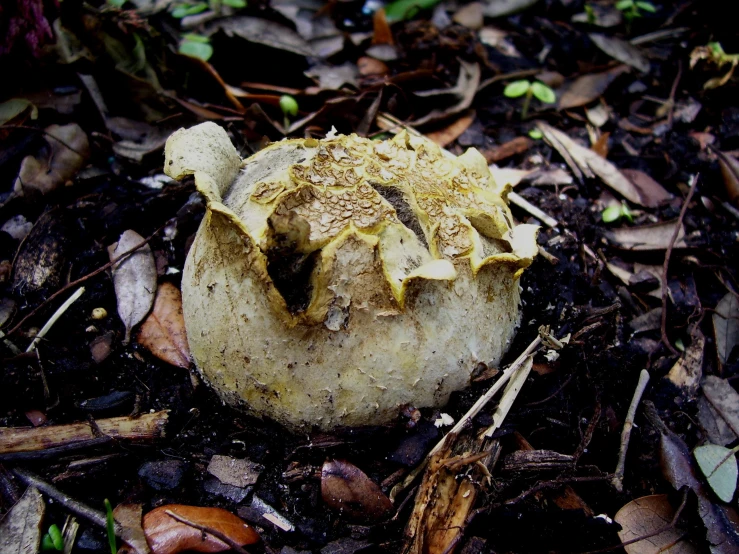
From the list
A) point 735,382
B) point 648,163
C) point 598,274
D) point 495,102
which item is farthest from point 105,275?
point 648,163

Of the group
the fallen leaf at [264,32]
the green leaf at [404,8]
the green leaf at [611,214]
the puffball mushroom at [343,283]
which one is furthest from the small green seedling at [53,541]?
the green leaf at [404,8]

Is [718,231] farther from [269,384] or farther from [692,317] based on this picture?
[269,384]

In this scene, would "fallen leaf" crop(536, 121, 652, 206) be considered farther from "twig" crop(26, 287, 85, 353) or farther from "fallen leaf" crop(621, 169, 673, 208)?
"twig" crop(26, 287, 85, 353)

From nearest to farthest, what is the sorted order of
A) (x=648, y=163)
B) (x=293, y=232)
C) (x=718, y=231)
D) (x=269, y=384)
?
(x=293, y=232), (x=269, y=384), (x=718, y=231), (x=648, y=163)

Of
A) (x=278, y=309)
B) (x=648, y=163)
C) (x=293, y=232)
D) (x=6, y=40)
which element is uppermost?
(x=6, y=40)

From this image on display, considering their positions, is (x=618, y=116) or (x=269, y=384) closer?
(x=269, y=384)

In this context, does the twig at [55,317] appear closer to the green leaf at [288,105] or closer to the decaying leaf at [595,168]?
the green leaf at [288,105]
